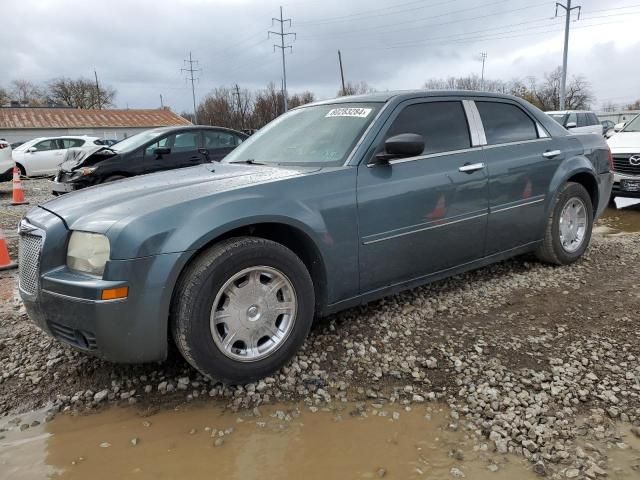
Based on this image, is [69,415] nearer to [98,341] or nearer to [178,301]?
[98,341]

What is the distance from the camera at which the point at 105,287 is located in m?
2.36

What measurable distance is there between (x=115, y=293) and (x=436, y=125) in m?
2.58

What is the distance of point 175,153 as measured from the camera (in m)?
9.12

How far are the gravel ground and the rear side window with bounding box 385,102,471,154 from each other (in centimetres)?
123

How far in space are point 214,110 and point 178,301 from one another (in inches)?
2644

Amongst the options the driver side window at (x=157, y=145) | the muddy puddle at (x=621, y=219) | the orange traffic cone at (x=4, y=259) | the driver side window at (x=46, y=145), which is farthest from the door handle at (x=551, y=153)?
the driver side window at (x=46, y=145)

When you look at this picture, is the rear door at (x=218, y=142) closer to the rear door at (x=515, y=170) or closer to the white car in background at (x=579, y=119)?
the rear door at (x=515, y=170)

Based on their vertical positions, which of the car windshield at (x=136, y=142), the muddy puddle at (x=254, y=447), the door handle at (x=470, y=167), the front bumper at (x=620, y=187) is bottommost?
the muddy puddle at (x=254, y=447)

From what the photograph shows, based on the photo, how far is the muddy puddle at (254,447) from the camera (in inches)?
83.4

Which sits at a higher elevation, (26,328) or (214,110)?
(214,110)

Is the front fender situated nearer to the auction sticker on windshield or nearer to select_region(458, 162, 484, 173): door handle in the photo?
select_region(458, 162, 484, 173): door handle

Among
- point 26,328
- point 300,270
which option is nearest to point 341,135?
point 300,270

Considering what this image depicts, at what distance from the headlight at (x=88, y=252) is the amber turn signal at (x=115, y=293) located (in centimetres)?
11

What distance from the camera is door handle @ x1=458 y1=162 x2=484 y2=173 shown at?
12.1ft
